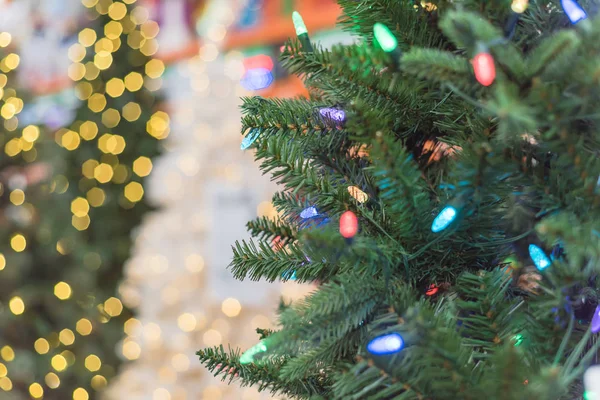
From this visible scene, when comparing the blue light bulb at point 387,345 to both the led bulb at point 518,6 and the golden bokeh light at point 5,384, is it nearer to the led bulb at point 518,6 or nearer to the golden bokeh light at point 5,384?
the led bulb at point 518,6

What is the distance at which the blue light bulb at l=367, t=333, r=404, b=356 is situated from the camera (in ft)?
1.22

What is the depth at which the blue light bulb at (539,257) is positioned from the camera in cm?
43

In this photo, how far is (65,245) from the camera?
8.93ft

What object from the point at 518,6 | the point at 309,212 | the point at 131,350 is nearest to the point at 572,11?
the point at 518,6

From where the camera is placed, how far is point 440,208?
1.45 feet

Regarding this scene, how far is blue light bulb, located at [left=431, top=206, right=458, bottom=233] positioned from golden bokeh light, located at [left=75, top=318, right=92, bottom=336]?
99.8 inches

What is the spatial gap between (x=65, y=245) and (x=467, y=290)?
2.61 m

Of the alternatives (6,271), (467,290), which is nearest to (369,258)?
(467,290)

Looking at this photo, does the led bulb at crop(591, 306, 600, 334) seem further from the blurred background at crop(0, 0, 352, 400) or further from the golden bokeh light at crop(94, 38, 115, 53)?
the golden bokeh light at crop(94, 38, 115, 53)

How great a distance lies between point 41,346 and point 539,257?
2650mm

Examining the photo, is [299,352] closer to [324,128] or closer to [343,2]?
[324,128]

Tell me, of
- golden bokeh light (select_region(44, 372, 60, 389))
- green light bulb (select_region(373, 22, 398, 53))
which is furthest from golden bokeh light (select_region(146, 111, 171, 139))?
green light bulb (select_region(373, 22, 398, 53))

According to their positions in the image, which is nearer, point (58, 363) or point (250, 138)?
point (250, 138)

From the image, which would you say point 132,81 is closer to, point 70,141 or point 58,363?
point 70,141
